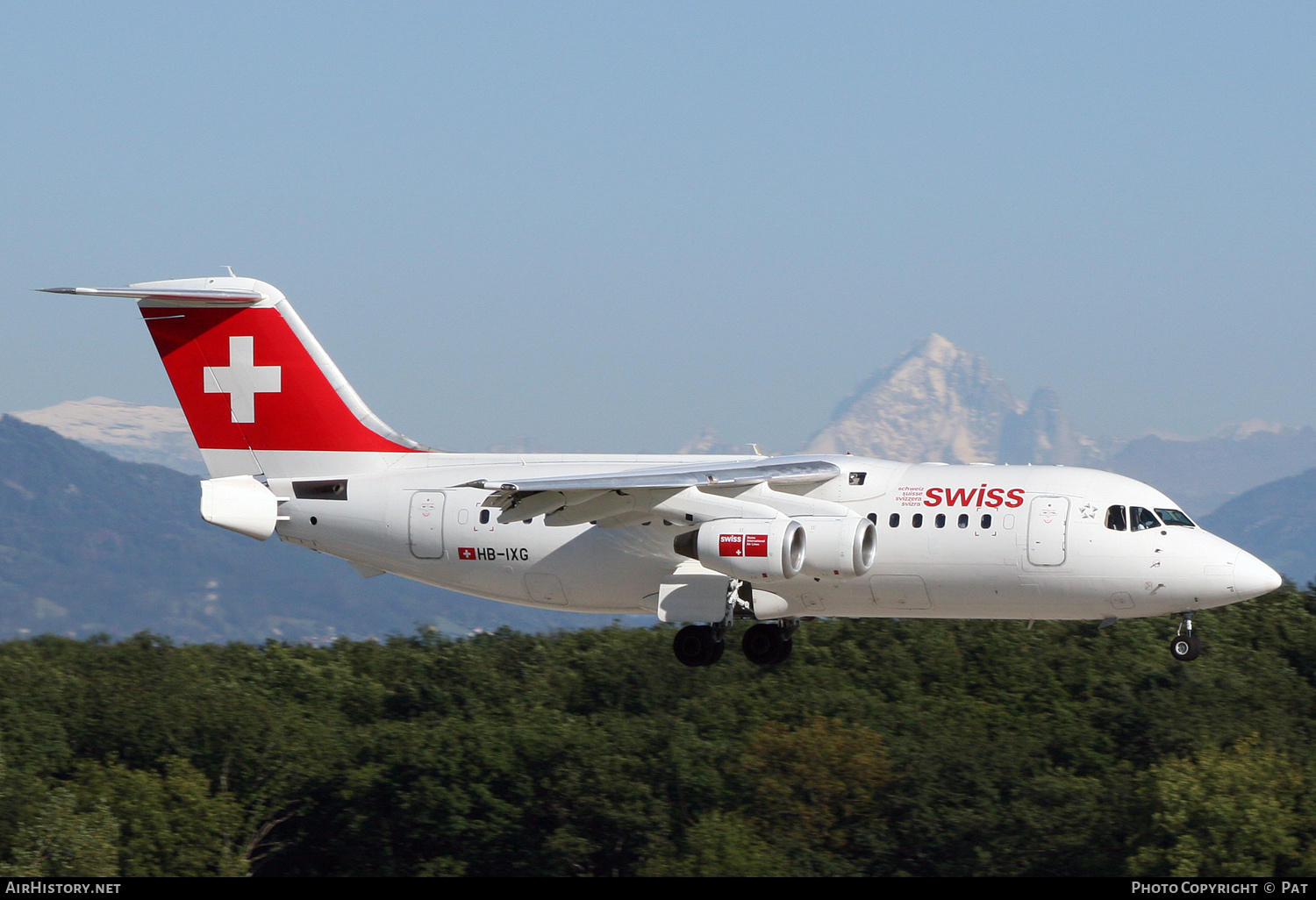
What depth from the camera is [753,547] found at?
19.5m

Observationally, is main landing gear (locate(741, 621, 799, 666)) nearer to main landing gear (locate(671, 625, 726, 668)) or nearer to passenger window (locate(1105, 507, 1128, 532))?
main landing gear (locate(671, 625, 726, 668))

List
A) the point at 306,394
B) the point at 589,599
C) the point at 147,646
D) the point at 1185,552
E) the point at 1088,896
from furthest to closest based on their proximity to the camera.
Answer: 1. the point at 147,646
2. the point at 1088,896
3. the point at 306,394
4. the point at 589,599
5. the point at 1185,552

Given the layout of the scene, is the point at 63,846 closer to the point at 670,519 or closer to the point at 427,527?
the point at 427,527

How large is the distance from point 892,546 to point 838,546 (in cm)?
104

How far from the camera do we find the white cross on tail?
78.8 ft

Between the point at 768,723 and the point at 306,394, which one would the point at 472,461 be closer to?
the point at 306,394

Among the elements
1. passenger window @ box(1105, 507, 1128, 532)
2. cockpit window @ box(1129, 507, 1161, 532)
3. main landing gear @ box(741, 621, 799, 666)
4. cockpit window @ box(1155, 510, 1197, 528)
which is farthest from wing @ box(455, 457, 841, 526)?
cockpit window @ box(1155, 510, 1197, 528)

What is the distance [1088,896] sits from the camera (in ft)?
96.8

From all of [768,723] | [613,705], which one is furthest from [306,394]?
[613,705]

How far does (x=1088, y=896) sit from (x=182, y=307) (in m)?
18.7

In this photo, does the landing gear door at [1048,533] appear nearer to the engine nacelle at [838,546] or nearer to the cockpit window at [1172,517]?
the cockpit window at [1172,517]

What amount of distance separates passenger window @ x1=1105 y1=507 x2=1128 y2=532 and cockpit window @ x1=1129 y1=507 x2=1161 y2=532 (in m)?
0.10

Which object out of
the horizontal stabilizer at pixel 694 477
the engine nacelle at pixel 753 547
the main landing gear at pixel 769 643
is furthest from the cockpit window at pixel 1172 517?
the main landing gear at pixel 769 643

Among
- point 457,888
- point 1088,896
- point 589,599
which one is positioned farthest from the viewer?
point 457,888
